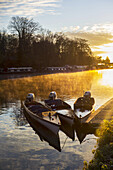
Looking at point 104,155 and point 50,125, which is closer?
point 104,155

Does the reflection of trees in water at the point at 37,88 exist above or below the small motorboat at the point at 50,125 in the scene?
below

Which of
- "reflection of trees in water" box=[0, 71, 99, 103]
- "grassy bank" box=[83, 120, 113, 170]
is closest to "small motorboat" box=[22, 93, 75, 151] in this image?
"grassy bank" box=[83, 120, 113, 170]

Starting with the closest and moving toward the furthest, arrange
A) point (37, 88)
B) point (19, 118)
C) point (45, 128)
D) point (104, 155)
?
point (104, 155)
point (45, 128)
point (19, 118)
point (37, 88)

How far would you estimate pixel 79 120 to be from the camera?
78.0 feet

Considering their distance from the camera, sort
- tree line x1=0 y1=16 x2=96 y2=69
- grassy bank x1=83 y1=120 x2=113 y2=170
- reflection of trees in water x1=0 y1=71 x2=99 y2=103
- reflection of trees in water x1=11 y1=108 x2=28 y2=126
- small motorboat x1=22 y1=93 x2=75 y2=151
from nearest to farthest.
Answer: grassy bank x1=83 y1=120 x2=113 y2=170 → small motorboat x1=22 y1=93 x2=75 y2=151 → reflection of trees in water x1=11 y1=108 x2=28 y2=126 → reflection of trees in water x1=0 y1=71 x2=99 y2=103 → tree line x1=0 y1=16 x2=96 y2=69

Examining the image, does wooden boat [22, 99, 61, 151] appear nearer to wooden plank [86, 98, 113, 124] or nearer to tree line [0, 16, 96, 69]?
wooden plank [86, 98, 113, 124]

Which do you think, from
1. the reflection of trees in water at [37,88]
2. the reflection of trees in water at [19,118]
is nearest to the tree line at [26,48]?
the reflection of trees in water at [37,88]

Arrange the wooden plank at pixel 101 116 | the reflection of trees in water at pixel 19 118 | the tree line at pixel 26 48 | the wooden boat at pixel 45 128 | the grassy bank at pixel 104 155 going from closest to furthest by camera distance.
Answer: the grassy bank at pixel 104 155
the wooden boat at pixel 45 128
the wooden plank at pixel 101 116
the reflection of trees in water at pixel 19 118
the tree line at pixel 26 48

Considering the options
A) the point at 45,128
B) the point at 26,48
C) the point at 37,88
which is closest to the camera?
the point at 45,128

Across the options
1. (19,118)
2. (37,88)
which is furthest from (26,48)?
(19,118)

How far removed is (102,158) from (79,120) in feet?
43.7

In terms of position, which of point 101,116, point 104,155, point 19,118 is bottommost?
point 19,118

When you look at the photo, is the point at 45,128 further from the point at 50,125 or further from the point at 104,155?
the point at 104,155

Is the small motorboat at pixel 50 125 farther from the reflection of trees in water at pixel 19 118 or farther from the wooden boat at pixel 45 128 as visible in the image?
the reflection of trees in water at pixel 19 118
